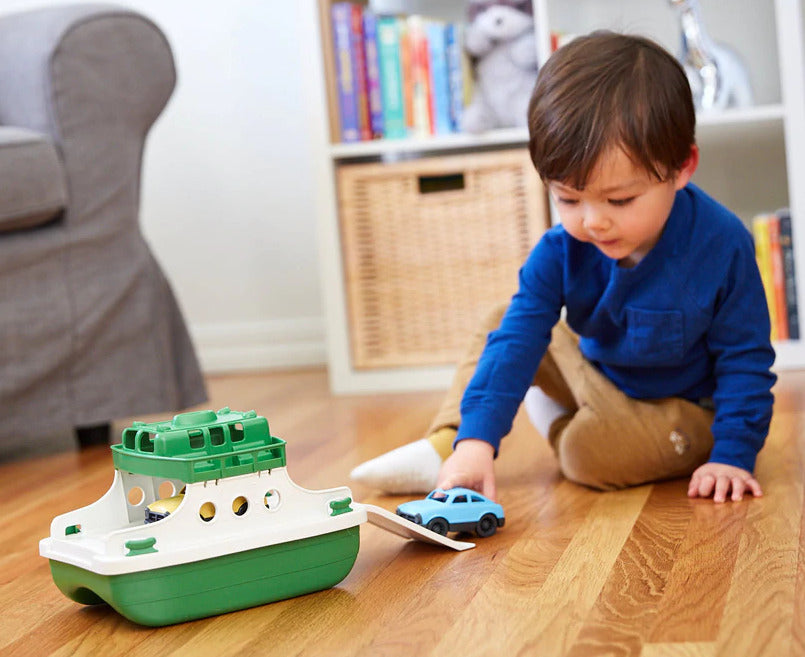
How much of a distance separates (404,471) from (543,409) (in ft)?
0.75

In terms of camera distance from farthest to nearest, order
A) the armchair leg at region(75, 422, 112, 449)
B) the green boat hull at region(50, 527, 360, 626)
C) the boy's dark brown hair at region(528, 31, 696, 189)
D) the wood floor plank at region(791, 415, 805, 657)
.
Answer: the armchair leg at region(75, 422, 112, 449), the boy's dark brown hair at region(528, 31, 696, 189), the green boat hull at region(50, 527, 360, 626), the wood floor plank at region(791, 415, 805, 657)

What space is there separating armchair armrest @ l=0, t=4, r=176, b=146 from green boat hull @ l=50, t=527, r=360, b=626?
0.93 metres

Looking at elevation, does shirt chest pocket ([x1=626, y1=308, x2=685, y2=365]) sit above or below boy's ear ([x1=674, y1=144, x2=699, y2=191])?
below

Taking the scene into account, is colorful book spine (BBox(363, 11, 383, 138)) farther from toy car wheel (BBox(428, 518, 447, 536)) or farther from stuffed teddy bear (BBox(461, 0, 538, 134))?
toy car wheel (BBox(428, 518, 447, 536))

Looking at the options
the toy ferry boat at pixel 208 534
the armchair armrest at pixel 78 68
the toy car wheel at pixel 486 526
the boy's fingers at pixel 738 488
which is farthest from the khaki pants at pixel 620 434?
the armchair armrest at pixel 78 68

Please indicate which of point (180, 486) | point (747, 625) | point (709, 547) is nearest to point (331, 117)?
point (180, 486)

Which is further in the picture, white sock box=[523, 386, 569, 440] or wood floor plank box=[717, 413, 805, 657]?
white sock box=[523, 386, 569, 440]

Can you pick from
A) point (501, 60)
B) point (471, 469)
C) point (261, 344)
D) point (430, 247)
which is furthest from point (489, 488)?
point (261, 344)

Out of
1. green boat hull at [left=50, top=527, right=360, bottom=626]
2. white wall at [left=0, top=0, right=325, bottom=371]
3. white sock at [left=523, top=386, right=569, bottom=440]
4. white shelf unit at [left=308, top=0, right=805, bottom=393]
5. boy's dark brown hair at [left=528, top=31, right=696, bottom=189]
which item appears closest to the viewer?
green boat hull at [left=50, top=527, right=360, bottom=626]

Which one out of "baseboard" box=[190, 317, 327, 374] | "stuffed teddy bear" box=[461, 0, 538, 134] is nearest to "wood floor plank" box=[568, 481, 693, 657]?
"stuffed teddy bear" box=[461, 0, 538, 134]

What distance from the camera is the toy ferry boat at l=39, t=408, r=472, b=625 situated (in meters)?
0.80

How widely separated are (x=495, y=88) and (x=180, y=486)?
1273mm

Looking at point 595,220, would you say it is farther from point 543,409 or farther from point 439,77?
point 439,77

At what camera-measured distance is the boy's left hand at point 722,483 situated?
1.07 metres
